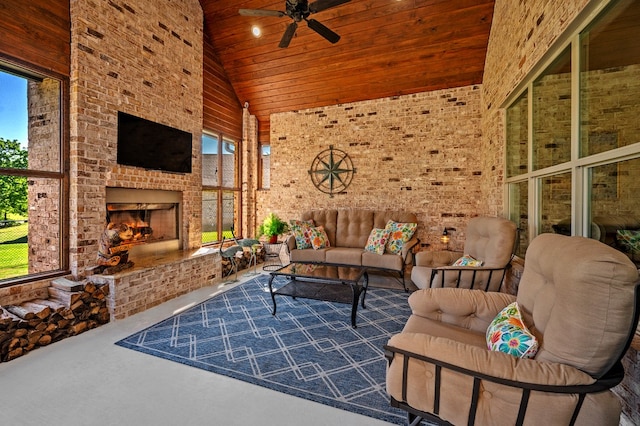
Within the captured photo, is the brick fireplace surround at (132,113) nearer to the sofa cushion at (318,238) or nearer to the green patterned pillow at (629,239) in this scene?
the sofa cushion at (318,238)

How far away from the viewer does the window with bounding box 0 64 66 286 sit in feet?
9.38

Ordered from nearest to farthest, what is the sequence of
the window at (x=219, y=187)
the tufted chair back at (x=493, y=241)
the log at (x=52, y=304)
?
the log at (x=52, y=304)
the tufted chair back at (x=493, y=241)
the window at (x=219, y=187)

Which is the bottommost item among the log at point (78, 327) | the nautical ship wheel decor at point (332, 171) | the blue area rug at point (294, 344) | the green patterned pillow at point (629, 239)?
the blue area rug at point (294, 344)

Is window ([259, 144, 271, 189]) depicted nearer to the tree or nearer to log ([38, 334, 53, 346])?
the tree

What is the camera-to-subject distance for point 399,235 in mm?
4598

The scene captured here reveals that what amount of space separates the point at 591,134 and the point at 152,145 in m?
4.68

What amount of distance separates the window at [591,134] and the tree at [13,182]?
4.91 meters

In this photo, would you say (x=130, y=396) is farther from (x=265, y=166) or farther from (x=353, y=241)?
(x=265, y=166)

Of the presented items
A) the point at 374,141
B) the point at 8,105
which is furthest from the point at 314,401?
the point at 374,141

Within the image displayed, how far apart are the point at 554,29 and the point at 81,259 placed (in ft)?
16.3

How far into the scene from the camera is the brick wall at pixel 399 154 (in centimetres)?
506

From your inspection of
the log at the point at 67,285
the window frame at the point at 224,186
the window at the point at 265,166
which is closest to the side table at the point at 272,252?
the window frame at the point at 224,186

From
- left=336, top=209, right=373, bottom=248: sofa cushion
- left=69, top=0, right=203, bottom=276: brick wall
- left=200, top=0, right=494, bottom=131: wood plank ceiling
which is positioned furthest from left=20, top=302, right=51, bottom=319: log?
left=200, top=0, right=494, bottom=131: wood plank ceiling

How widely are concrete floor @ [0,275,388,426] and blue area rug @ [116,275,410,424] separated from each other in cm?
10
